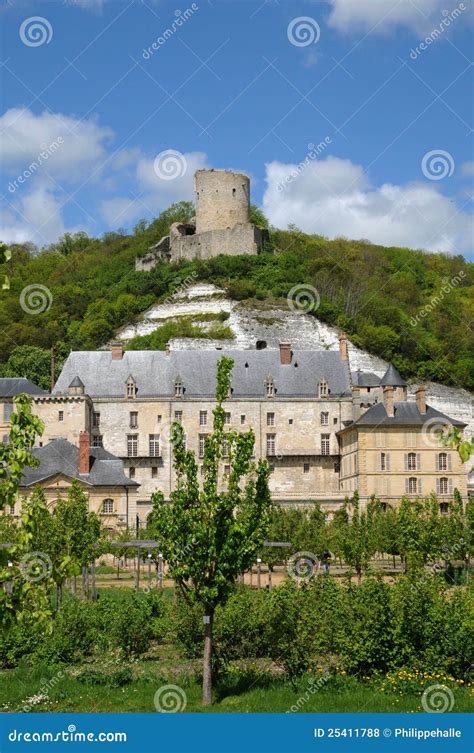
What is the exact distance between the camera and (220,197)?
102 metres

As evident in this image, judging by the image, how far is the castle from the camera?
101 meters

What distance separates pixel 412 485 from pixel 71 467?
1971 centimetres

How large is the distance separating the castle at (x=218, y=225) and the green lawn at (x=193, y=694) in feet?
275

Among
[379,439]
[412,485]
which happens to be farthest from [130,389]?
[412,485]

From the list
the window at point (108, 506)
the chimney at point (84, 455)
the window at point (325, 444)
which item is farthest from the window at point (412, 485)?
the chimney at point (84, 455)

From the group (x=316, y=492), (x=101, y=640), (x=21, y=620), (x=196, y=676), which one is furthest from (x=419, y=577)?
(x=316, y=492)

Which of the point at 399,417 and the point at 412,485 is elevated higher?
the point at 399,417

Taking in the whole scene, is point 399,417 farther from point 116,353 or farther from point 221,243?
point 221,243

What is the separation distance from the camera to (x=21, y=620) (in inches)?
458

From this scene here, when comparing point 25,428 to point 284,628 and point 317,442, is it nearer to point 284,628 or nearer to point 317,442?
point 284,628

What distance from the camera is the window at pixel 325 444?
6247 centimetres

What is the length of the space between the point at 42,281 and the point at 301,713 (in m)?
92.1

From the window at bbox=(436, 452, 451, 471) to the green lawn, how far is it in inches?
1575

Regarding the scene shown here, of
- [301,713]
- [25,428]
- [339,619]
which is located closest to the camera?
[25,428]
